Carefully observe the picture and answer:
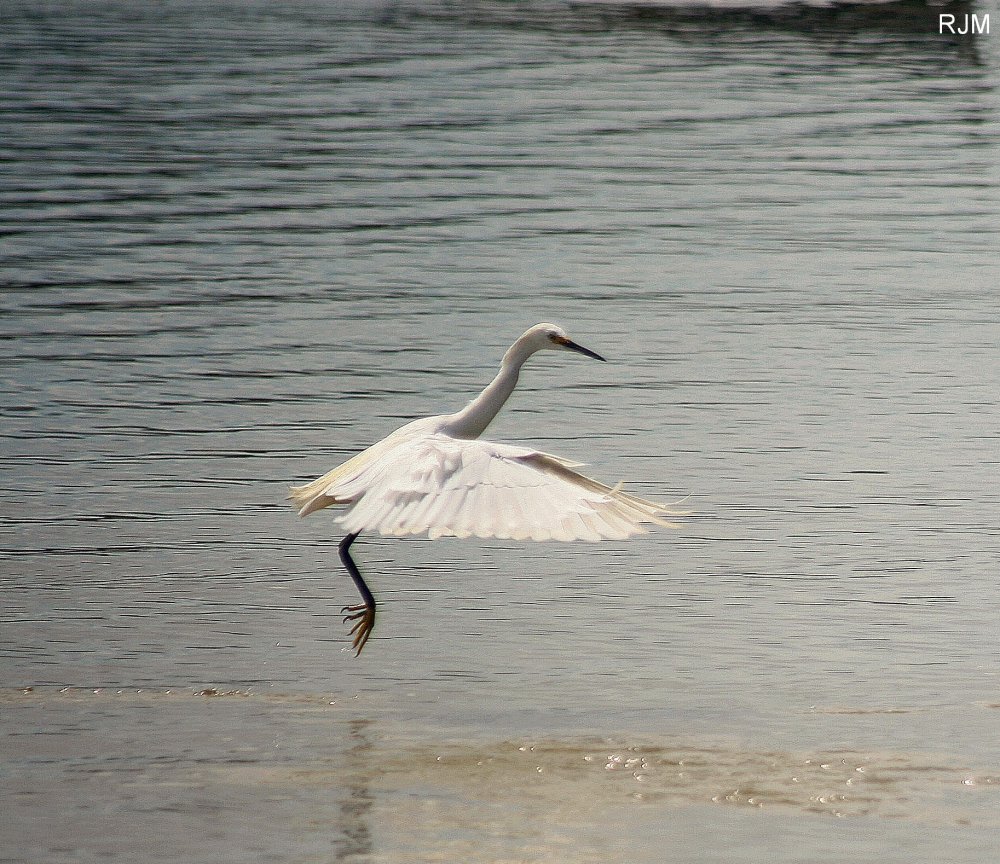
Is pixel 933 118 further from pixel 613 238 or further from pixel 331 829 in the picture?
pixel 331 829

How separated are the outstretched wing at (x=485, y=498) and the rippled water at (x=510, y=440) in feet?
2.24

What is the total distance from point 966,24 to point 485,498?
37220mm

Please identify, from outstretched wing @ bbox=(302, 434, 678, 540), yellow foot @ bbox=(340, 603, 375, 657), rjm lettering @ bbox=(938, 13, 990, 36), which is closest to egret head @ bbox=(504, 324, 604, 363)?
outstretched wing @ bbox=(302, 434, 678, 540)

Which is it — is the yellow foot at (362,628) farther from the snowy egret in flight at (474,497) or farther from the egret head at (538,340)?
the egret head at (538,340)

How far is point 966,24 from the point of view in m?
41.6

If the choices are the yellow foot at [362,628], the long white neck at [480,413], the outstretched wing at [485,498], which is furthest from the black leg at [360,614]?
the long white neck at [480,413]

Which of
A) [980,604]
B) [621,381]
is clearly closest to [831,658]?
[980,604]

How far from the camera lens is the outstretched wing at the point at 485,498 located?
21.7ft

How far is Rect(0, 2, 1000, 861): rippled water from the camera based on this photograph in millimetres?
6242

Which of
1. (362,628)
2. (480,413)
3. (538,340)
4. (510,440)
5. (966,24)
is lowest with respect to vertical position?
(966,24)

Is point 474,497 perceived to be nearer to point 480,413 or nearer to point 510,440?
point 480,413

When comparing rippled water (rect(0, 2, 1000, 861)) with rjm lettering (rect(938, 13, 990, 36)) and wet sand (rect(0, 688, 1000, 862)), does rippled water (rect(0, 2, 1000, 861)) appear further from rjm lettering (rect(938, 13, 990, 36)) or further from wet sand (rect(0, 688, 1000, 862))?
rjm lettering (rect(938, 13, 990, 36))

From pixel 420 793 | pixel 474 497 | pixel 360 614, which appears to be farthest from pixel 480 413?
pixel 420 793

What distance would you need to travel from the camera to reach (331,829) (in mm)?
5883
